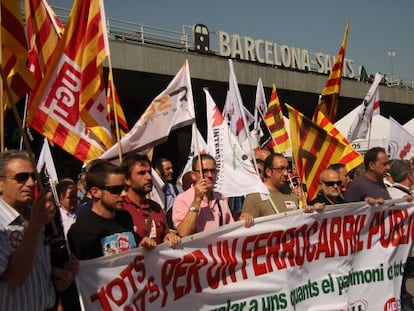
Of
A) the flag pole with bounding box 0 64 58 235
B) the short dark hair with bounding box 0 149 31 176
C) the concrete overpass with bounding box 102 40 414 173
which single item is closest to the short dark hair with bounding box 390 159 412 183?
the flag pole with bounding box 0 64 58 235

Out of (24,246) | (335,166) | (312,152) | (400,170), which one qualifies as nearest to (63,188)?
(312,152)

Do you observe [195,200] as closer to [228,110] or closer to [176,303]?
[176,303]

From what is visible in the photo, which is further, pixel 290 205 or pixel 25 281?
pixel 290 205

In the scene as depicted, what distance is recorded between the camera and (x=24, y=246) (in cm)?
246

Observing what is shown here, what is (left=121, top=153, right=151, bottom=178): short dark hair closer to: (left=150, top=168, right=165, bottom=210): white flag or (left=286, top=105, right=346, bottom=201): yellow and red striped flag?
(left=150, top=168, right=165, bottom=210): white flag

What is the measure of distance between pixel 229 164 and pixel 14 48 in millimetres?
2068

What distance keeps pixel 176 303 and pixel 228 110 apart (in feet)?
13.6

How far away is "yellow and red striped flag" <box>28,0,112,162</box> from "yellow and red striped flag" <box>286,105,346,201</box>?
190cm

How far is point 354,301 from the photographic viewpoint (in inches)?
185

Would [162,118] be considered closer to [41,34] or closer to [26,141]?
[41,34]

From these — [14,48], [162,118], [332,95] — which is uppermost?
[14,48]

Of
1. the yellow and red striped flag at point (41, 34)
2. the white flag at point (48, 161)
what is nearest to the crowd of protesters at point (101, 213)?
the yellow and red striped flag at point (41, 34)

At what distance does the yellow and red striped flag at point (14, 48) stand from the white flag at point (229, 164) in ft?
6.02

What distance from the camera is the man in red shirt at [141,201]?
13.0ft
